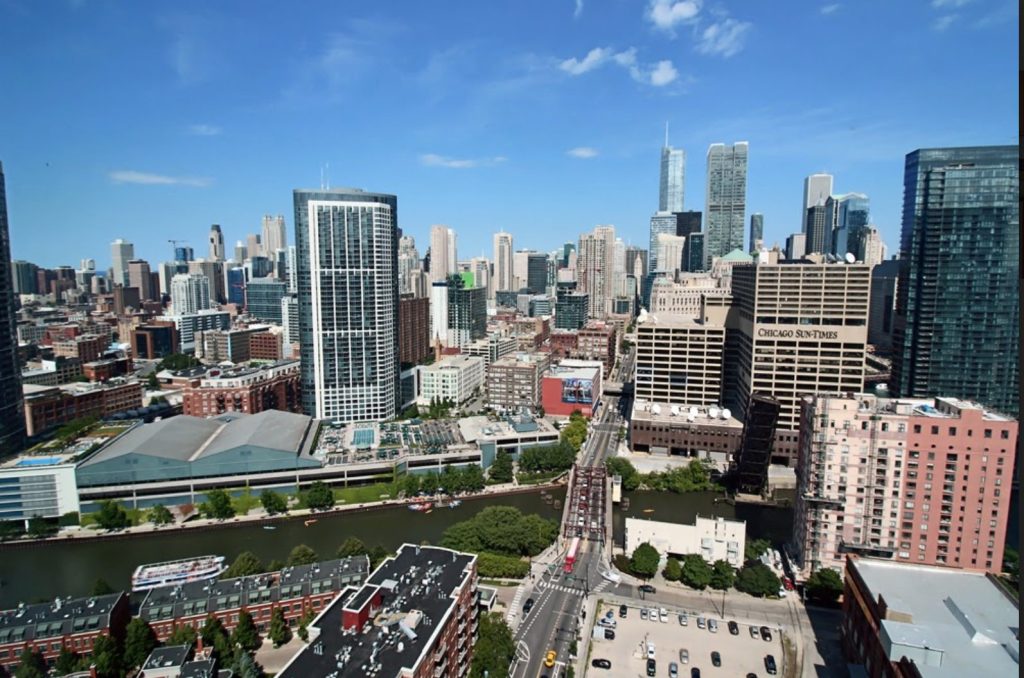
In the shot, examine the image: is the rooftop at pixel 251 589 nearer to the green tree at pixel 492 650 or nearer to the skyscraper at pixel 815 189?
the green tree at pixel 492 650

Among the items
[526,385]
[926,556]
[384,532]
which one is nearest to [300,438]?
[384,532]

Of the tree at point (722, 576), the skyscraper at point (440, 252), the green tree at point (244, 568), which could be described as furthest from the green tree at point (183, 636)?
the skyscraper at point (440, 252)

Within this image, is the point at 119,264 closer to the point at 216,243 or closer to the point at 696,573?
the point at 216,243

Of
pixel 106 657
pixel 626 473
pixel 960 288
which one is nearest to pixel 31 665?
pixel 106 657

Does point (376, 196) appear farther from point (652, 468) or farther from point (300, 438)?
point (652, 468)

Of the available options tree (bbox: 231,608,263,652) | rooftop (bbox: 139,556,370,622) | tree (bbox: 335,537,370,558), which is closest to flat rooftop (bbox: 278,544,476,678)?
rooftop (bbox: 139,556,370,622)

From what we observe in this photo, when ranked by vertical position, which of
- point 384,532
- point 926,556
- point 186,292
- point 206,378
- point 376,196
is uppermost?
point 376,196
